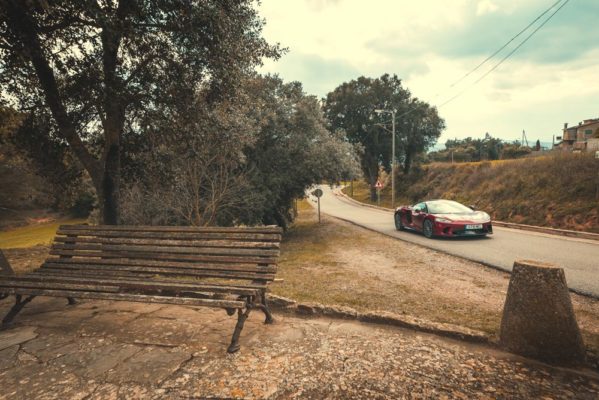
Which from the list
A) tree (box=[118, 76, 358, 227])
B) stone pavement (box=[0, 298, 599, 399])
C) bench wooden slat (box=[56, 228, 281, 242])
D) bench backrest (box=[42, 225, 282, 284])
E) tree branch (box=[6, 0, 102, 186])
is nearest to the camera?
stone pavement (box=[0, 298, 599, 399])

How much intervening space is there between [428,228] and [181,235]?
10272mm

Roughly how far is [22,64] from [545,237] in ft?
48.5

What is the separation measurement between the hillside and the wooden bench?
1420cm

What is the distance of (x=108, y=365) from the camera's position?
3.11 meters

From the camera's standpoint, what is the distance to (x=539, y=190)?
1750 cm

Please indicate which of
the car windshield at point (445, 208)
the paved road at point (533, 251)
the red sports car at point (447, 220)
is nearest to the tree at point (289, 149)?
the red sports car at point (447, 220)

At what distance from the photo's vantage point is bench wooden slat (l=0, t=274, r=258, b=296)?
12.2 feet

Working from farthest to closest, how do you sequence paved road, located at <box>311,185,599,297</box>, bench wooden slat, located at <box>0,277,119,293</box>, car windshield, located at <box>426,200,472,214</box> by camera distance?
car windshield, located at <box>426,200,472,214</box> → paved road, located at <box>311,185,599,297</box> → bench wooden slat, located at <box>0,277,119,293</box>

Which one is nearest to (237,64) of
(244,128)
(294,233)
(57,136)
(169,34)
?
(169,34)

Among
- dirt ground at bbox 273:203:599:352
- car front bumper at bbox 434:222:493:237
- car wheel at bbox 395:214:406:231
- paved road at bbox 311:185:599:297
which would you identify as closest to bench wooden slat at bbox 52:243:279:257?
dirt ground at bbox 273:203:599:352

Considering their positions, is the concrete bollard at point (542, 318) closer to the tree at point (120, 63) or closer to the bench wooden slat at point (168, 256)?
the bench wooden slat at point (168, 256)

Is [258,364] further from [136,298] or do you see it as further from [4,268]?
[4,268]

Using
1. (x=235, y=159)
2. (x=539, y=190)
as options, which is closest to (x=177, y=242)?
(x=235, y=159)

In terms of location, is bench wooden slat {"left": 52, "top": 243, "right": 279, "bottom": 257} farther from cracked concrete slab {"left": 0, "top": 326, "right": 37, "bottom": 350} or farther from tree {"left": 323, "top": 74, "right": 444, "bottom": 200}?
tree {"left": 323, "top": 74, "right": 444, "bottom": 200}
